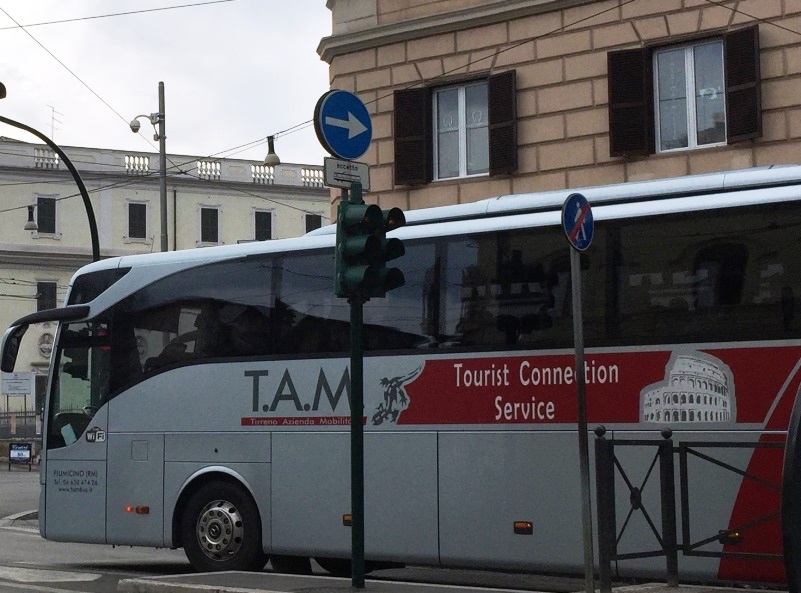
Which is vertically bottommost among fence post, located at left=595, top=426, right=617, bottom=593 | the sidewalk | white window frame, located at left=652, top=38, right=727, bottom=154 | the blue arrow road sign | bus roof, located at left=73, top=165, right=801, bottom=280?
the sidewalk

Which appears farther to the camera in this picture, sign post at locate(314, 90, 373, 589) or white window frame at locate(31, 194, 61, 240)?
white window frame at locate(31, 194, 61, 240)

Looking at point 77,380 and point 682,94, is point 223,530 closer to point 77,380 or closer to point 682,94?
point 77,380

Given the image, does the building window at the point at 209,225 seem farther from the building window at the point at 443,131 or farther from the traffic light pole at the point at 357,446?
the traffic light pole at the point at 357,446

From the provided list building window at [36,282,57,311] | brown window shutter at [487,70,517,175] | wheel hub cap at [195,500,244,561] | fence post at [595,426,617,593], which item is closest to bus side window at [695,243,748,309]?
fence post at [595,426,617,593]

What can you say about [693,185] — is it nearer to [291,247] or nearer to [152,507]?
[291,247]

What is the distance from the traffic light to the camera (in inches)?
416

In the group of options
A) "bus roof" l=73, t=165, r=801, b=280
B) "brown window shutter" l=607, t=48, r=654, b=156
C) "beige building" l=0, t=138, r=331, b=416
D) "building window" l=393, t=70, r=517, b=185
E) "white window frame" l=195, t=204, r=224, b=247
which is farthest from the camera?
"white window frame" l=195, t=204, r=224, b=247

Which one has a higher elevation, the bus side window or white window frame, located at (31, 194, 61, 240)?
white window frame, located at (31, 194, 61, 240)

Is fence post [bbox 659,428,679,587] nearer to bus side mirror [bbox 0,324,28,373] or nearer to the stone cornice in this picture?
bus side mirror [bbox 0,324,28,373]

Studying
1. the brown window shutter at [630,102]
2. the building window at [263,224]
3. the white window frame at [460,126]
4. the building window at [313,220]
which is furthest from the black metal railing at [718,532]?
the building window at [313,220]

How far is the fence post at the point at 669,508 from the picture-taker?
33.8 feet

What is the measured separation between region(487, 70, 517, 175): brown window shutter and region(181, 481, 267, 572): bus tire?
7.15m

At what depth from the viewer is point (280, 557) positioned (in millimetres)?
14570

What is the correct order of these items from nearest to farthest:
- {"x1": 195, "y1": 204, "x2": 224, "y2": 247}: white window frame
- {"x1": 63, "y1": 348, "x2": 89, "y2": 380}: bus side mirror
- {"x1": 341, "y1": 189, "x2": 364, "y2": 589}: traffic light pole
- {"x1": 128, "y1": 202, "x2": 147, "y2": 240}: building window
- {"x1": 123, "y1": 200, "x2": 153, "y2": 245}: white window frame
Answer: {"x1": 341, "y1": 189, "x2": 364, "y2": 589}: traffic light pole, {"x1": 63, "y1": 348, "x2": 89, "y2": 380}: bus side mirror, {"x1": 123, "y1": 200, "x2": 153, "y2": 245}: white window frame, {"x1": 128, "y1": 202, "x2": 147, "y2": 240}: building window, {"x1": 195, "y1": 204, "x2": 224, "y2": 247}: white window frame
